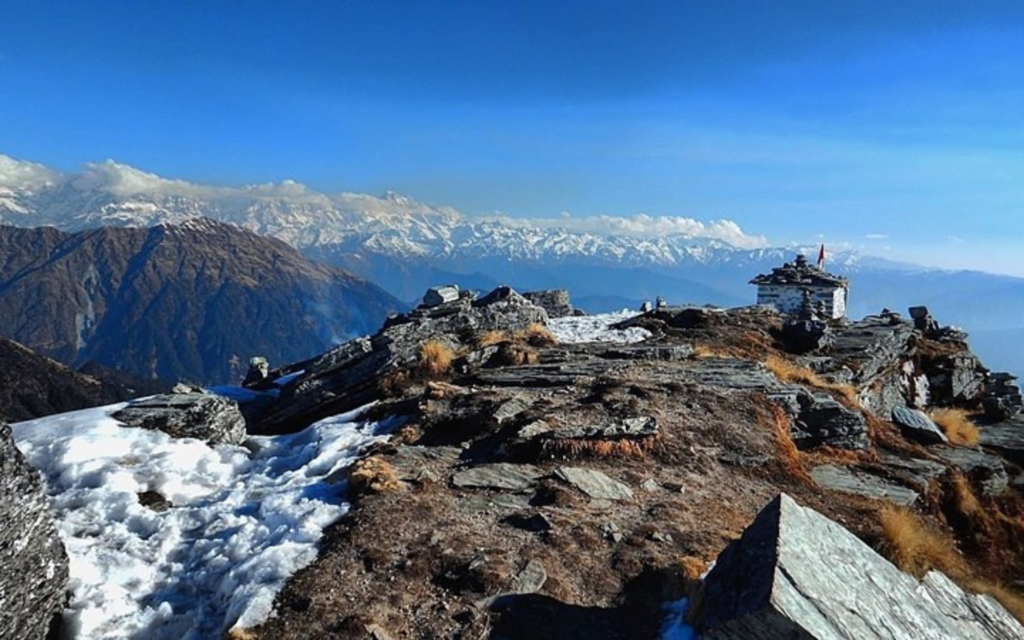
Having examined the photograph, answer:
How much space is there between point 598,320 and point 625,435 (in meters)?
17.5

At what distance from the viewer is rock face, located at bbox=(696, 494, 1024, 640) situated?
19.8ft

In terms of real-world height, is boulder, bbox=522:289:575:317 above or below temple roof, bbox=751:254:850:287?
below

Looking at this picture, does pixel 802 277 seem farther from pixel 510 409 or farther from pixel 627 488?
pixel 627 488

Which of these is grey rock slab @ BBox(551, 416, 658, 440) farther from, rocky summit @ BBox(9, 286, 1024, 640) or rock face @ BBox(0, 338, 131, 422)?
rock face @ BBox(0, 338, 131, 422)

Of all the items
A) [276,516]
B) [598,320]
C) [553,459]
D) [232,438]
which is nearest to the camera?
[276,516]

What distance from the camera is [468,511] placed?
11000mm

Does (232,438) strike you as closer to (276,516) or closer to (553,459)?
(276,516)

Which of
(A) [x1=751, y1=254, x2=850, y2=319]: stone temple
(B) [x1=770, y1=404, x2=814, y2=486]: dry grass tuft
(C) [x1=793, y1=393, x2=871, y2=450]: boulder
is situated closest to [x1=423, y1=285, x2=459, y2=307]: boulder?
(B) [x1=770, y1=404, x2=814, y2=486]: dry grass tuft

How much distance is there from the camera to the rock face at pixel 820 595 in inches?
238

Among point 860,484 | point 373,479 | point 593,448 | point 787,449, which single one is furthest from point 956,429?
point 373,479

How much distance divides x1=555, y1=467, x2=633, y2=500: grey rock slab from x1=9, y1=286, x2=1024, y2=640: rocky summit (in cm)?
6

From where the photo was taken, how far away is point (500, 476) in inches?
496

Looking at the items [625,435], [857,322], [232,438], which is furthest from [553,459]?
[857,322]

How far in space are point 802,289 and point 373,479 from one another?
147 feet
